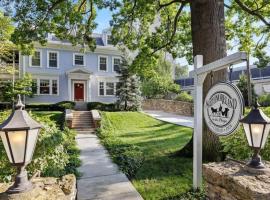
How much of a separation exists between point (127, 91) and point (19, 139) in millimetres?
18864

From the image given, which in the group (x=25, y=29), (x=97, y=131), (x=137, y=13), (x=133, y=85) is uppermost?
(x=137, y=13)

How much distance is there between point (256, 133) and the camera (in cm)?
326

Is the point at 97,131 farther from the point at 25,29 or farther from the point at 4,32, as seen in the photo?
the point at 4,32

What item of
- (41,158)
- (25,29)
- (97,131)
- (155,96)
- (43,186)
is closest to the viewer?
(43,186)

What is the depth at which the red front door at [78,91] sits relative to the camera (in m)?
23.7

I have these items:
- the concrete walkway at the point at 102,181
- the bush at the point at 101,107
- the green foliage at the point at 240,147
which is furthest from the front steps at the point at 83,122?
the green foliage at the point at 240,147

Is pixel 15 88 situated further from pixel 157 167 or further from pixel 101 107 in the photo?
pixel 157 167

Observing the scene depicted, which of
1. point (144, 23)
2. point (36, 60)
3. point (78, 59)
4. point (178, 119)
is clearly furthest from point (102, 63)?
point (144, 23)

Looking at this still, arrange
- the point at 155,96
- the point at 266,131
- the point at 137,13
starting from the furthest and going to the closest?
the point at 155,96 < the point at 137,13 < the point at 266,131

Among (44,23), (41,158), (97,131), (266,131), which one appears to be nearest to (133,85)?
(97,131)

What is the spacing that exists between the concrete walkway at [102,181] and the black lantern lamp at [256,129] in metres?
2.41

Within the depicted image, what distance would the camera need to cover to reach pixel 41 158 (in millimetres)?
5125

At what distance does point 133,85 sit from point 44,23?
39.9ft

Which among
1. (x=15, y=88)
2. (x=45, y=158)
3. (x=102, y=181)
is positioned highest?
(x=15, y=88)
